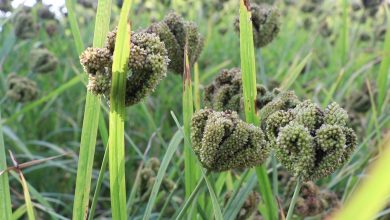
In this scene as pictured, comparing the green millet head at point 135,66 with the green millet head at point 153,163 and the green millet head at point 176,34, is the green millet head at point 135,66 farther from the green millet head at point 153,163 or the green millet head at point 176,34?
the green millet head at point 153,163

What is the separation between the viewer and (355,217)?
0.28m

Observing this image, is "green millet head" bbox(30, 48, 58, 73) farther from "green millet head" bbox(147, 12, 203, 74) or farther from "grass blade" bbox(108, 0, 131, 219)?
"grass blade" bbox(108, 0, 131, 219)

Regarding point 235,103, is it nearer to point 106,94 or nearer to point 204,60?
point 106,94

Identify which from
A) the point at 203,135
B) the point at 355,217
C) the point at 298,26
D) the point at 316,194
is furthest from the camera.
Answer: the point at 298,26

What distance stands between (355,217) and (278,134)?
440 millimetres

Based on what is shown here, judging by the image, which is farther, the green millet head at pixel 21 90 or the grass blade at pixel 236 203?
the green millet head at pixel 21 90

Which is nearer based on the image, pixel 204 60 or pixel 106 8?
pixel 106 8

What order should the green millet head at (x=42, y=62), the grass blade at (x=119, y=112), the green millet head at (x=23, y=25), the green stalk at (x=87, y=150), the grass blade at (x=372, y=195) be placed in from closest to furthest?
the grass blade at (x=372, y=195)
the grass blade at (x=119, y=112)
the green stalk at (x=87, y=150)
the green millet head at (x=42, y=62)
the green millet head at (x=23, y=25)

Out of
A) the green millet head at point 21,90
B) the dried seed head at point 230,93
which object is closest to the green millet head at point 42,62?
the green millet head at point 21,90

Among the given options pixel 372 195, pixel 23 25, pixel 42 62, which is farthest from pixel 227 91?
pixel 23 25

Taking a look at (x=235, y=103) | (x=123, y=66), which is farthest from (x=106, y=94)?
(x=235, y=103)

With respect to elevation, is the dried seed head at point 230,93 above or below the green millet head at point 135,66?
below

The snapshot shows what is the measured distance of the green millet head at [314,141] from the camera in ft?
2.26

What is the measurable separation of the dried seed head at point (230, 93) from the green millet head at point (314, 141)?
8.6 inches
